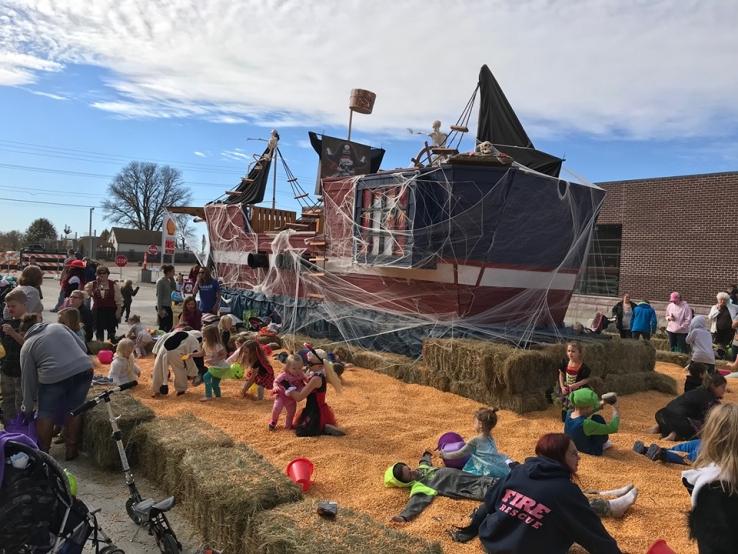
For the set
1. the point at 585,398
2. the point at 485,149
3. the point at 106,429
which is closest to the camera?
the point at 106,429

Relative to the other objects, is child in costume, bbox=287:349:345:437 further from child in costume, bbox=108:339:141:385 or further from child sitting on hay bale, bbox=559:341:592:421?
child sitting on hay bale, bbox=559:341:592:421

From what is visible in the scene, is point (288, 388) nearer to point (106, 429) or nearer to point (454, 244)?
point (106, 429)

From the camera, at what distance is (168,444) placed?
16.7 ft

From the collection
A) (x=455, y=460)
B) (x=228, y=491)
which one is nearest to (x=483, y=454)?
(x=455, y=460)

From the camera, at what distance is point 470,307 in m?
9.99

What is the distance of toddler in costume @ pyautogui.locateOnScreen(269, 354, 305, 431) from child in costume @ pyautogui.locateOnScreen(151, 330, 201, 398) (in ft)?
7.07

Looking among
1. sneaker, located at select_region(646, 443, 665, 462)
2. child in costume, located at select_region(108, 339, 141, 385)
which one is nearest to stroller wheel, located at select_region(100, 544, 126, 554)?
child in costume, located at select_region(108, 339, 141, 385)

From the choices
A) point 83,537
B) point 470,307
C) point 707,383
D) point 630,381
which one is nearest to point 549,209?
point 470,307

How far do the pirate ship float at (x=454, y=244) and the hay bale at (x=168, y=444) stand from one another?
5215 mm

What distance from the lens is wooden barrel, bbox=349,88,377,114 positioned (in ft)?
47.2

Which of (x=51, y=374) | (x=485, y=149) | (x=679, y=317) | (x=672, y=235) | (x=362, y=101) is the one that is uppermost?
(x=362, y=101)

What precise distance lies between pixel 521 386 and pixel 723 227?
14928 mm

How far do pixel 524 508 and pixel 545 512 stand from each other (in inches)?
4.5

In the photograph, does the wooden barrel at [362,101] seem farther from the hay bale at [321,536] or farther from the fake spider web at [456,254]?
the hay bale at [321,536]
